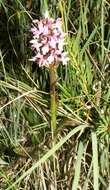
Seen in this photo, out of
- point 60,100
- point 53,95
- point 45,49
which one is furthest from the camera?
point 60,100

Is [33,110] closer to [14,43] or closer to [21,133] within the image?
[21,133]

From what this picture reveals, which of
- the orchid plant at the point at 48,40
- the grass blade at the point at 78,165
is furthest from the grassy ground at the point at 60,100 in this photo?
the orchid plant at the point at 48,40

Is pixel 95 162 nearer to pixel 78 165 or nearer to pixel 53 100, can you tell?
pixel 78 165

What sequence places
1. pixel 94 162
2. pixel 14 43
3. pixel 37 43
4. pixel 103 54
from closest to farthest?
pixel 37 43
pixel 94 162
pixel 103 54
pixel 14 43

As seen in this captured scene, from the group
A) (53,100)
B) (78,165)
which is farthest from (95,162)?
(53,100)

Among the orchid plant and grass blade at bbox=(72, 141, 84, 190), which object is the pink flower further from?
grass blade at bbox=(72, 141, 84, 190)

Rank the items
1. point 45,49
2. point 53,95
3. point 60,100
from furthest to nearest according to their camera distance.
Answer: point 60,100, point 53,95, point 45,49

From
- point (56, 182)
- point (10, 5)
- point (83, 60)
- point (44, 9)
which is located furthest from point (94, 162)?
point (10, 5)
